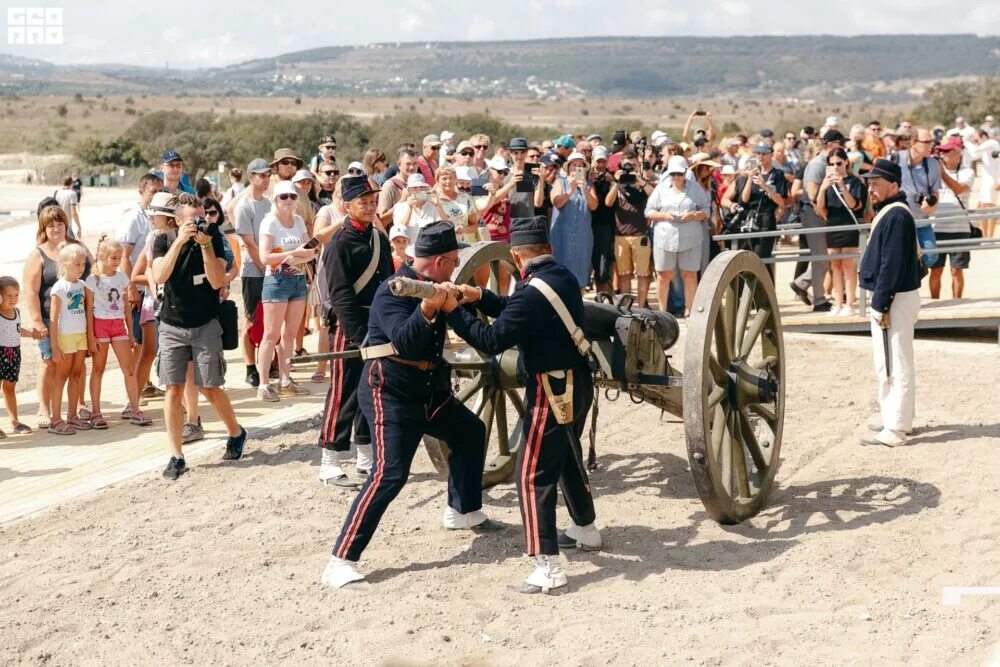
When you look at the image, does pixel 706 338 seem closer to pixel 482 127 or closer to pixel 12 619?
pixel 12 619

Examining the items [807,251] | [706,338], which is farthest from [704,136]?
[706,338]

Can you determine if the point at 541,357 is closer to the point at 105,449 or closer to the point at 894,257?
the point at 894,257

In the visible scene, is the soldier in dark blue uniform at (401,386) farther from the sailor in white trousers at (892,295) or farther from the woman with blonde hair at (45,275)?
the woman with blonde hair at (45,275)

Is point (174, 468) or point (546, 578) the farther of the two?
point (174, 468)

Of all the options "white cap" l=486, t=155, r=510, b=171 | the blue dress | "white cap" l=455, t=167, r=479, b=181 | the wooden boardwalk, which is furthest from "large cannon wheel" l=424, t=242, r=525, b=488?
"white cap" l=486, t=155, r=510, b=171

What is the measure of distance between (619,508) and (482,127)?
144ft

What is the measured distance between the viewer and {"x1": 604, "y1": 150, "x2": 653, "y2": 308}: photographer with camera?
531 inches

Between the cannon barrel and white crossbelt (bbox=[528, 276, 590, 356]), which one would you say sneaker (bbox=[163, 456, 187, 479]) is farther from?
white crossbelt (bbox=[528, 276, 590, 356])

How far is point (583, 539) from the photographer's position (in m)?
6.70

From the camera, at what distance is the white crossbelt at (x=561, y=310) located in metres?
6.05

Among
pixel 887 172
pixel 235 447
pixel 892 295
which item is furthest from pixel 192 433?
pixel 887 172

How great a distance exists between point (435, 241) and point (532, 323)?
2.00 ft

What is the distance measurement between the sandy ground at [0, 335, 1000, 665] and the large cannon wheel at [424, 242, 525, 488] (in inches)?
11.2

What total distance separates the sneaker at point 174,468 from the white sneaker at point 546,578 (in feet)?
9.73
